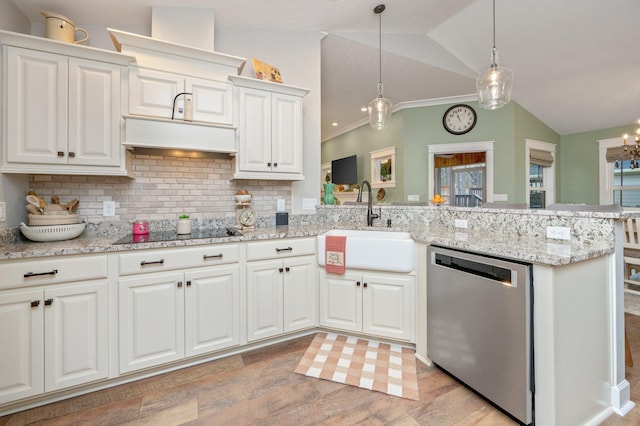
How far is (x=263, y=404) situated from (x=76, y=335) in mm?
1117

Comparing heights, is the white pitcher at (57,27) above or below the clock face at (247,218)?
above

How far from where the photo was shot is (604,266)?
1.48m

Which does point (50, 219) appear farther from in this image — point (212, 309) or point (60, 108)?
point (212, 309)

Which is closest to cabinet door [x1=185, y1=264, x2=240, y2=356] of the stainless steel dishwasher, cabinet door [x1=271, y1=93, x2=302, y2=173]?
cabinet door [x1=271, y1=93, x2=302, y2=173]

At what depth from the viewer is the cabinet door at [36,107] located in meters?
1.73

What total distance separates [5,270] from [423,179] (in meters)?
5.20

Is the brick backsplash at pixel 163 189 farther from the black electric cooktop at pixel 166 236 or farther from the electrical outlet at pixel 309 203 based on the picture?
the electrical outlet at pixel 309 203

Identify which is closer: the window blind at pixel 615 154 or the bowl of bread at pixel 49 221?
the bowl of bread at pixel 49 221

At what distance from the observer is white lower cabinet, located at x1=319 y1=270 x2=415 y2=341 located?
81.1 inches

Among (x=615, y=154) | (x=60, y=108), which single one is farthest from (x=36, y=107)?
(x=615, y=154)

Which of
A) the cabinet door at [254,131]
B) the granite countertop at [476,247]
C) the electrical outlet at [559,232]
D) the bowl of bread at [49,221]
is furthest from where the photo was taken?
the cabinet door at [254,131]

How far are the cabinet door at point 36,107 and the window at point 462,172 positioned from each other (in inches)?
194

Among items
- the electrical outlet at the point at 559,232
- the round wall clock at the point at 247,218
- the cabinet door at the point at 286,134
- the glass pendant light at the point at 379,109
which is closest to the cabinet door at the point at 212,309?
the round wall clock at the point at 247,218

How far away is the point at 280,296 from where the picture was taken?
2.18 m
